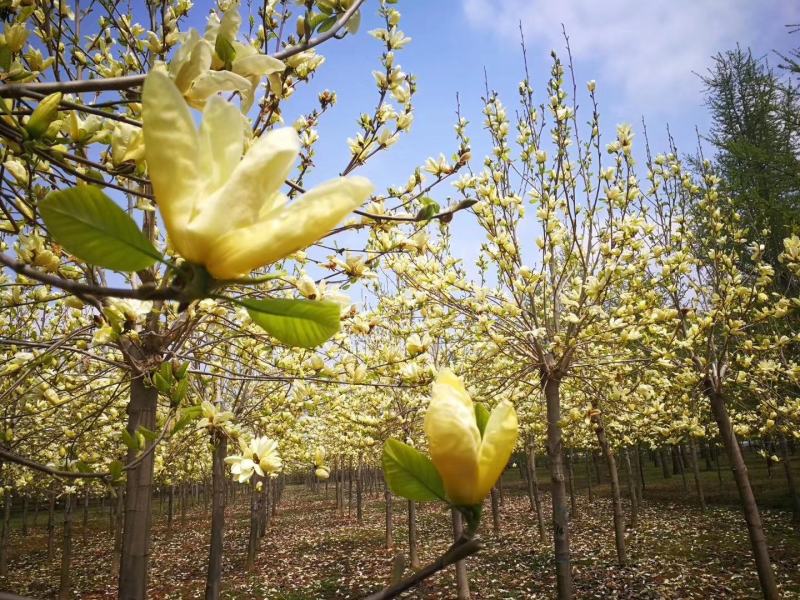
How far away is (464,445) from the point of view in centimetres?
59

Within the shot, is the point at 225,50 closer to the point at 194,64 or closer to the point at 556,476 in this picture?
the point at 194,64

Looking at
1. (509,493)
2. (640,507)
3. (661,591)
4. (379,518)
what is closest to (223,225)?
(661,591)

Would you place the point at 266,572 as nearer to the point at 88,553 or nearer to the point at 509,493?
the point at 88,553

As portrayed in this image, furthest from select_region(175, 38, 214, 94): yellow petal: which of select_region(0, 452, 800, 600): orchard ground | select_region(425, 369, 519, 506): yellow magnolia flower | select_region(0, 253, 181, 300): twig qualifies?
select_region(0, 452, 800, 600): orchard ground

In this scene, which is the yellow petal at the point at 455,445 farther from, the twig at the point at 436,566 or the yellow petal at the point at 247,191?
the yellow petal at the point at 247,191

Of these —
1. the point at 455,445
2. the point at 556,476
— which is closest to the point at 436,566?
the point at 455,445

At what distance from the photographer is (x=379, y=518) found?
65.3 feet

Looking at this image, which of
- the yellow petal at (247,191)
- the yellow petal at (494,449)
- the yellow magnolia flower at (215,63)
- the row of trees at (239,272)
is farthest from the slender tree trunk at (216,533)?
the yellow petal at (247,191)

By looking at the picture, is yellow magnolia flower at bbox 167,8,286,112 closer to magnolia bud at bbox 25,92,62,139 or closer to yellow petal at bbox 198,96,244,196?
magnolia bud at bbox 25,92,62,139

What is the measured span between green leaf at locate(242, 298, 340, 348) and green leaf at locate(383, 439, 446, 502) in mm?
178

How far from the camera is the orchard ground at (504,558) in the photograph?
8406mm

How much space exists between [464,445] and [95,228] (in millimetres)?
482

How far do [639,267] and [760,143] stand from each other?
1801cm

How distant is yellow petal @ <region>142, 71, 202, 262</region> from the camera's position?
469mm
